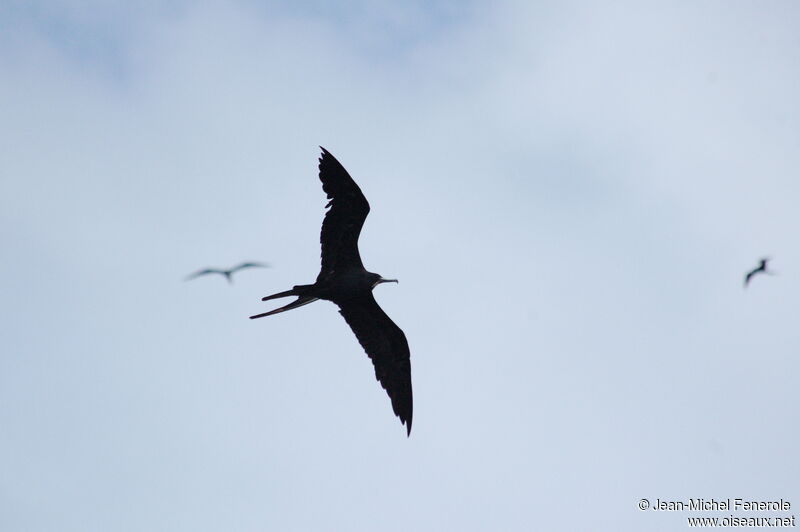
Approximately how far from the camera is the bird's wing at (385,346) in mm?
18938

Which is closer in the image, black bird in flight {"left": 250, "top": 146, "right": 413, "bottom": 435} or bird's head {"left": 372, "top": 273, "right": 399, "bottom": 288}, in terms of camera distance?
black bird in flight {"left": 250, "top": 146, "right": 413, "bottom": 435}

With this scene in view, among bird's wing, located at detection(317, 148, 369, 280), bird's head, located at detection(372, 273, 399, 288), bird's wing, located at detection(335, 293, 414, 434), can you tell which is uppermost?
bird's wing, located at detection(317, 148, 369, 280)

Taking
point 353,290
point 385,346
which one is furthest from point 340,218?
point 385,346

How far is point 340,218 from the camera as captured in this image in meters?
18.3

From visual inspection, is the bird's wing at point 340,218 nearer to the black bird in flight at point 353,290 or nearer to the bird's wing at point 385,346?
the black bird in flight at point 353,290

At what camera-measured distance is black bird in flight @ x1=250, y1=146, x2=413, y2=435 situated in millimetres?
18109

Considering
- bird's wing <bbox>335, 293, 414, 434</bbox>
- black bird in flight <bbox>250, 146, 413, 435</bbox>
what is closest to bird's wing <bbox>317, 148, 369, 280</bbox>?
black bird in flight <bbox>250, 146, 413, 435</bbox>

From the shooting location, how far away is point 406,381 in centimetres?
1906

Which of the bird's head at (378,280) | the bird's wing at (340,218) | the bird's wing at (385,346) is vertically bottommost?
the bird's wing at (385,346)

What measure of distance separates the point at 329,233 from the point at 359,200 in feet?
2.44

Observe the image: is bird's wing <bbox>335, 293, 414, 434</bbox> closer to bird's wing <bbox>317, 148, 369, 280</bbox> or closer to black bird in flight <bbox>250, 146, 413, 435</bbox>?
black bird in flight <bbox>250, 146, 413, 435</bbox>

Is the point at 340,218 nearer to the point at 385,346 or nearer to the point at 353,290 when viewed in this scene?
the point at 353,290

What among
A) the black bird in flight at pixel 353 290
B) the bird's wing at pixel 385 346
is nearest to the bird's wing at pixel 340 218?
the black bird in flight at pixel 353 290

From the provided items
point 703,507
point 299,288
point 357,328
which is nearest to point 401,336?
point 357,328
